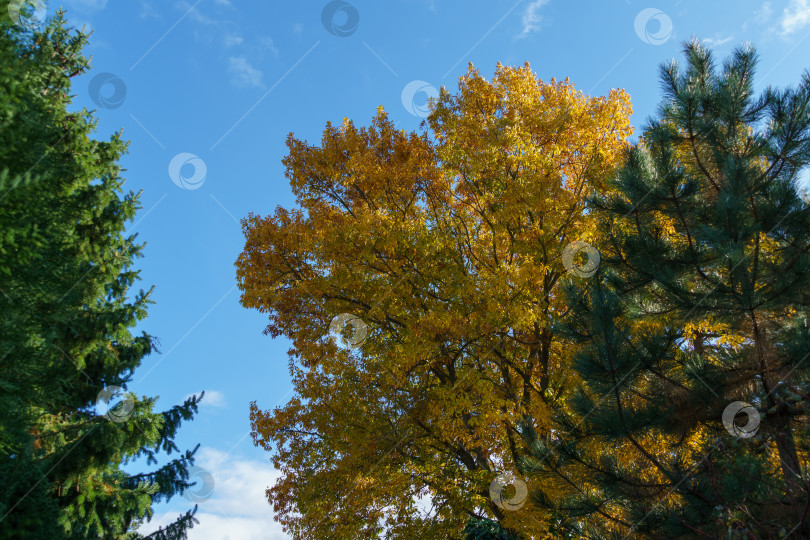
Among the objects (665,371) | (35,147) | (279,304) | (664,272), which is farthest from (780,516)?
(35,147)

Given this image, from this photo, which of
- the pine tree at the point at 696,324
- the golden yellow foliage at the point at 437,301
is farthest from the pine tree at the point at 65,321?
the pine tree at the point at 696,324

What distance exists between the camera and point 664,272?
6.78 m

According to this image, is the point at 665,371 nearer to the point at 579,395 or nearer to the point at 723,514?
the point at 579,395

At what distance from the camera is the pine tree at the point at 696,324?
5.79 m

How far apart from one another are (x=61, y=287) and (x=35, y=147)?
3225 millimetres

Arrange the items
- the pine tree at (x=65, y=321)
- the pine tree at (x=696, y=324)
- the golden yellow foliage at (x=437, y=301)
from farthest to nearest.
Answer: the golden yellow foliage at (x=437, y=301), the pine tree at (x=65, y=321), the pine tree at (x=696, y=324)

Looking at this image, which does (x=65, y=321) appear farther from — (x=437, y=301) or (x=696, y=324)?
(x=696, y=324)

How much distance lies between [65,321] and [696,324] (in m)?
9.87

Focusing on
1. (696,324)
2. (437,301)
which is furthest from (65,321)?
(696,324)

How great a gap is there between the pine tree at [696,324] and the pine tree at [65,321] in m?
6.33

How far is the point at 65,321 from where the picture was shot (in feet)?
29.0

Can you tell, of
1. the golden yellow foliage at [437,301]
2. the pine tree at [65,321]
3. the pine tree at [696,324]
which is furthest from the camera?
the golden yellow foliage at [437,301]

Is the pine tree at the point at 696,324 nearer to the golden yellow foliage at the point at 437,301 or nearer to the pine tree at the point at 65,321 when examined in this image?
the golden yellow foliage at the point at 437,301

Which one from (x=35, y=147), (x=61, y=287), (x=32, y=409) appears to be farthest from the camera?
(x=61, y=287)
